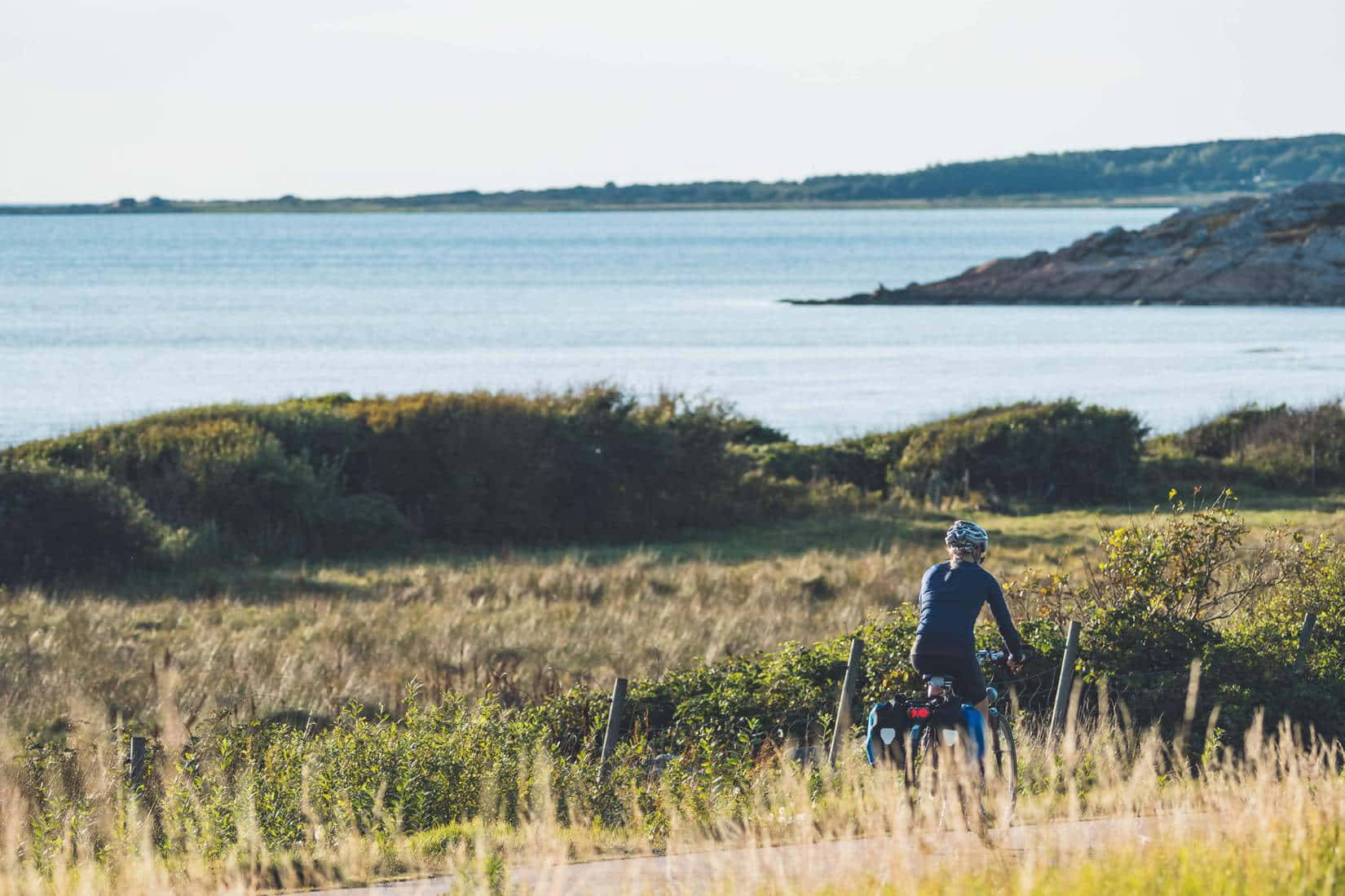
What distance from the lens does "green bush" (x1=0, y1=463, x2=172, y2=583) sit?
2366 cm

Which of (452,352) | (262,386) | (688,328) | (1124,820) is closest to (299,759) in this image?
(1124,820)

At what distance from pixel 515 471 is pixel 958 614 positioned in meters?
21.2

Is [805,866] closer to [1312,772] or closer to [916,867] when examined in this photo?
[916,867]

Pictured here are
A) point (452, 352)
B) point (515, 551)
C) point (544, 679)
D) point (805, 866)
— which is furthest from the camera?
point (452, 352)

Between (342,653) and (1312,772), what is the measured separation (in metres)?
11.1

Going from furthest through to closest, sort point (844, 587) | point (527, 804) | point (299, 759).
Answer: point (844, 587)
point (299, 759)
point (527, 804)

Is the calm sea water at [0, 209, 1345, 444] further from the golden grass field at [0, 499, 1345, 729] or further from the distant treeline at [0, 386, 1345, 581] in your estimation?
the golden grass field at [0, 499, 1345, 729]

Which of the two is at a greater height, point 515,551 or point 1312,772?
point 1312,772

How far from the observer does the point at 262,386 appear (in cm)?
6162

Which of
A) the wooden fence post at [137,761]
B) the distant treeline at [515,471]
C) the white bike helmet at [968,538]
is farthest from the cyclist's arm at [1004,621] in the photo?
the distant treeline at [515,471]

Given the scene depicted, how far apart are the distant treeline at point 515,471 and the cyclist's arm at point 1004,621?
18.2m

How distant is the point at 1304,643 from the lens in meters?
13.0

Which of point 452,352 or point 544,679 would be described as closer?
point 544,679

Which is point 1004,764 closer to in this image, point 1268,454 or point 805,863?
point 805,863
